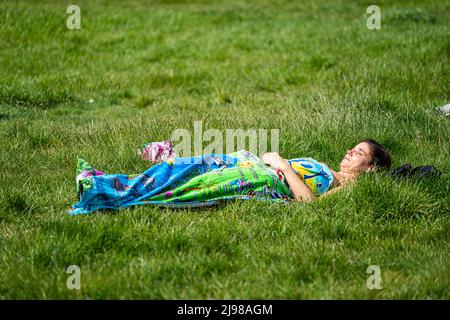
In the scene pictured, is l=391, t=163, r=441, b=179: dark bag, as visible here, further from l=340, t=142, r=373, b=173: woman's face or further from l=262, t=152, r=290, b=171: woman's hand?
l=262, t=152, r=290, b=171: woman's hand

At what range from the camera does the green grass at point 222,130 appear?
154 inches

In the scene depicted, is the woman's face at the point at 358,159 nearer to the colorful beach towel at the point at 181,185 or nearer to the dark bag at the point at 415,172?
the dark bag at the point at 415,172

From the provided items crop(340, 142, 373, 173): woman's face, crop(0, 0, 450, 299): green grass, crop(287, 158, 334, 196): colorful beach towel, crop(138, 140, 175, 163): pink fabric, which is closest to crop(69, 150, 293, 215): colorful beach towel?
crop(0, 0, 450, 299): green grass

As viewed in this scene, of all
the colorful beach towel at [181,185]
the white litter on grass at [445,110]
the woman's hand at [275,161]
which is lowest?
the colorful beach towel at [181,185]

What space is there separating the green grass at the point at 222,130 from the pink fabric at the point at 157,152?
13cm

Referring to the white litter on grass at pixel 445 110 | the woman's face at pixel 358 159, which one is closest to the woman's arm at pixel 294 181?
the woman's face at pixel 358 159

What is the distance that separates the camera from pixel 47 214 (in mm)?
4699

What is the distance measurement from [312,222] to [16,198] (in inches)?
90.7

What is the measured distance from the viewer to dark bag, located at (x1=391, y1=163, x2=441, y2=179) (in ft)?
16.8

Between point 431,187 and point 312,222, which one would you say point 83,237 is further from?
point 431,187

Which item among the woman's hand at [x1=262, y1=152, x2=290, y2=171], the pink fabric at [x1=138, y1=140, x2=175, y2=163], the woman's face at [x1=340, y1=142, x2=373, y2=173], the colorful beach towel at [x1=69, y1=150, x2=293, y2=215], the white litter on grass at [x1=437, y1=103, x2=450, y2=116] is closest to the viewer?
the colorful beach towel at [x1=69, y1=150, x2=293, y2=215]

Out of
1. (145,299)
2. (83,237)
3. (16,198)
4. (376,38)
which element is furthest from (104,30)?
(145,299)

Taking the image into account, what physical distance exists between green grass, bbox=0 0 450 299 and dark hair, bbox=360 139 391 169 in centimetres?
44

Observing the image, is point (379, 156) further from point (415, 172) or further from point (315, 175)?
point (315, 175)
